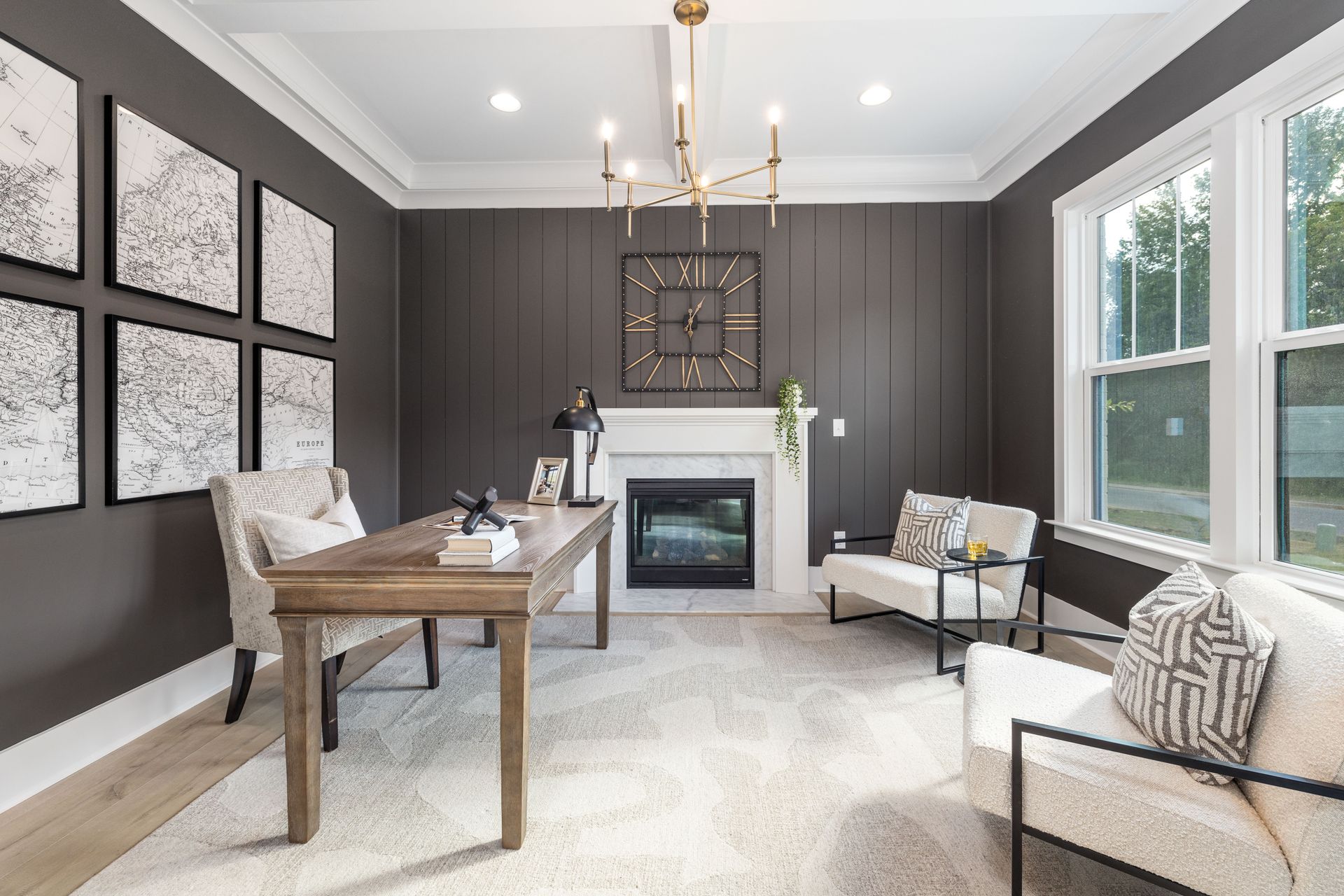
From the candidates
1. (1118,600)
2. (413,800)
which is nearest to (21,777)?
(413,800)

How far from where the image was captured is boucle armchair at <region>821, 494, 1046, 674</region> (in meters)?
2.72

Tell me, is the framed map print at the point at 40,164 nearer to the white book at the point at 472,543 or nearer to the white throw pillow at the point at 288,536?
the white throw pillow at the point at 288,536

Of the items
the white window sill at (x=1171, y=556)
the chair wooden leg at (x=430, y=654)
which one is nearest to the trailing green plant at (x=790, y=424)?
the white window sill at (x=1171, y=556)

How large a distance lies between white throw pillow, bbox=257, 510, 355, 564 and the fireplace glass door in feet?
7.34

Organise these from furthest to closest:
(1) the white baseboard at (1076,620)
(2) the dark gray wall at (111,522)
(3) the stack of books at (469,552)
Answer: (1) the white baseboard at (1076,620) < (2) the dark gray wall at (111,522) < (3) the stack of books at (469,552)

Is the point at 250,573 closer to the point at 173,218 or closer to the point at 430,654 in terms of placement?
the point at 430,654

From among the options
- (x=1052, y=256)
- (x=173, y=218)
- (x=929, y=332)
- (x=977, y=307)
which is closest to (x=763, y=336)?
(x=929, y=332)

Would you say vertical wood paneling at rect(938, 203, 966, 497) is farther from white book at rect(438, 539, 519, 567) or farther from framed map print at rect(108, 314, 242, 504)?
framed map print at rect(108, 314, 242, 504)

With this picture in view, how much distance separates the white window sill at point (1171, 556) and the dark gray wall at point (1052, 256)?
2.7 inches

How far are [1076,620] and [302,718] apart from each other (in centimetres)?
350

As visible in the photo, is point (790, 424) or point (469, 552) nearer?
point (469, 552)

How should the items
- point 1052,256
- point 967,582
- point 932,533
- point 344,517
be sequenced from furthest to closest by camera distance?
point 1052,256, point 932,533, point 967,582, point 344,517

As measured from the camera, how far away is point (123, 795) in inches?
70.5

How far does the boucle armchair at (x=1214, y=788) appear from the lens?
41.0 inches
